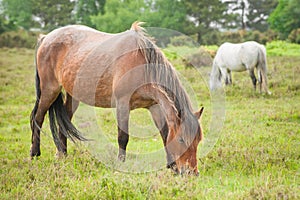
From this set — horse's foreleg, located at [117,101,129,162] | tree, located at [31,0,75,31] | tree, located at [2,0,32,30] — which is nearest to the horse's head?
horse's foreleg, located at [117,101,129,162]

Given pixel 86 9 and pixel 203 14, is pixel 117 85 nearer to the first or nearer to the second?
pixel 86 9

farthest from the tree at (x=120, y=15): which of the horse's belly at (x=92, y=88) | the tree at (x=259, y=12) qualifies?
the tree at (x=259, y=12)

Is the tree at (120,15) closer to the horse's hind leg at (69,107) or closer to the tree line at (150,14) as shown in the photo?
the tree line at (150,14)

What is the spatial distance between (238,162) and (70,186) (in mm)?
2098

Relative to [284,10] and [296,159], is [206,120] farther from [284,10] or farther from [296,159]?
[284,10]

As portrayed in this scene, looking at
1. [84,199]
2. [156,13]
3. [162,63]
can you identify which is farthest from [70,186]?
[156,13]

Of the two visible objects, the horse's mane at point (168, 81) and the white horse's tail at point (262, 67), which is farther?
the white horse's tail at point (262, 67)

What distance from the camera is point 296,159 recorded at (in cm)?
486

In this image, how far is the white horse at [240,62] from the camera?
38.8 feet

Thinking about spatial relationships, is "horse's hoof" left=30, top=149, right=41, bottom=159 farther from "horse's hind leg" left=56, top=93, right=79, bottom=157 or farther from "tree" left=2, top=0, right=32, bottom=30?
"tree" left=2, top=0, right=32, bottom=30

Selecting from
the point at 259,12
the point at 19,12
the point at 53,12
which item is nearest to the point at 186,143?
the point at 53,12

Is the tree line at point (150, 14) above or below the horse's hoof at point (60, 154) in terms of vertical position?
above

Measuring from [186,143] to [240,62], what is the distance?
928 centimetres

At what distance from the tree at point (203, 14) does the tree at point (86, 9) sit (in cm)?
677
